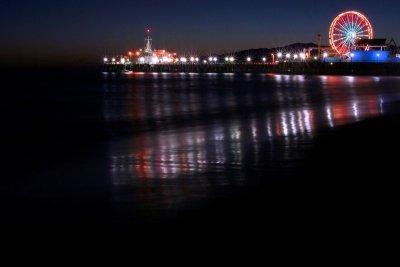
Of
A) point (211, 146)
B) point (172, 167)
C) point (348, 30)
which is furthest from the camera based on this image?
point (348, 30)

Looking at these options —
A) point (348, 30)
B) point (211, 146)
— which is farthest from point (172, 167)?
point (348, 30)

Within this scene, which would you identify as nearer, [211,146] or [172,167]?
[172,167]

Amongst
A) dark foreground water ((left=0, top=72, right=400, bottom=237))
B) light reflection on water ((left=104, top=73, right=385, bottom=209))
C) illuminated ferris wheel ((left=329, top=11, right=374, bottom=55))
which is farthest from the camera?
illuminated ferris wheel ((left=329, top=11, right=374, bottom=55))

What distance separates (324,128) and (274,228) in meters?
11.2

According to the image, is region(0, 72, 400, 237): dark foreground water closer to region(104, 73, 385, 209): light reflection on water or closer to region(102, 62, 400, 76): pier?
region(104, 73, 385, 209): light reflection on water

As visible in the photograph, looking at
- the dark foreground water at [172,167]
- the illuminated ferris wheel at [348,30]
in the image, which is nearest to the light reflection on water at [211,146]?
the dark foreground water at [172,167]

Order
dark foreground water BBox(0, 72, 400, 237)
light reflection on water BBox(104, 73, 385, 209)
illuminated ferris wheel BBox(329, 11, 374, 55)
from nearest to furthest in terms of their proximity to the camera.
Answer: dark foreground water BBox(0, 72, 400, 237) → light reflection on water BBox(104, 73, 385, 209) → illuminated ferris wheel BBox(329, 11, 374, 55)

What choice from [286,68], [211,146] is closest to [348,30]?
Answer: [286,68]

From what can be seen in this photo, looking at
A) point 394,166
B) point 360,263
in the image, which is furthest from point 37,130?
point 360,263

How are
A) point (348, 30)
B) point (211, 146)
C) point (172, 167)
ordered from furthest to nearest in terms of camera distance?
point (348, 30)
point (211, 146)
point (172, 167)

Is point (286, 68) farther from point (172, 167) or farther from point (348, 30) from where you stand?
point (172, 167)

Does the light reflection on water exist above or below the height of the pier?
below

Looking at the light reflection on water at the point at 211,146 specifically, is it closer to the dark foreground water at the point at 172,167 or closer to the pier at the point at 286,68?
A: the dark foreground water at the point at 172,167

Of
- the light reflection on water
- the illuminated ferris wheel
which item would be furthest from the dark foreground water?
the illuminated ferris wheel
